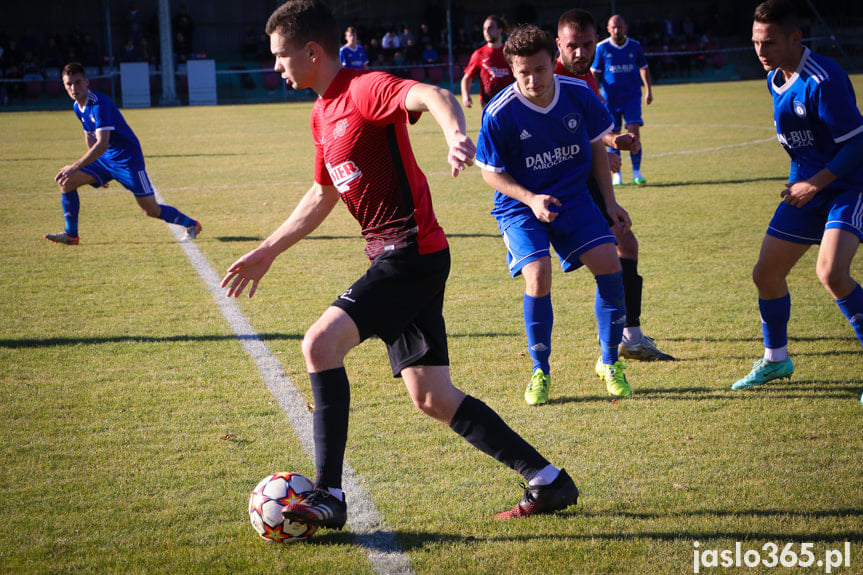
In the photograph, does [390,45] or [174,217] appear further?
[390,45]

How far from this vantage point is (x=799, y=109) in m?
4.19

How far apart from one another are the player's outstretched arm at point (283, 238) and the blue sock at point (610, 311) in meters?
1.83

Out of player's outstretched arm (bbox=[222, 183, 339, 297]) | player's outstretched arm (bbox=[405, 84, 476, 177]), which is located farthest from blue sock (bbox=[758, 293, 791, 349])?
player's outstretched arm (bbox=[405, 84, 476, 177])

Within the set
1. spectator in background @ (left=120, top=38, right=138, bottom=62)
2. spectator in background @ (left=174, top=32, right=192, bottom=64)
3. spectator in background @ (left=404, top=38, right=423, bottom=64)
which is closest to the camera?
spectator in background @ (left=120, top=38, right=138, bottom=62)

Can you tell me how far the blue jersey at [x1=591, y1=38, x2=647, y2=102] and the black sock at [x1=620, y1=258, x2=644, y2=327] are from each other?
6.80 metres

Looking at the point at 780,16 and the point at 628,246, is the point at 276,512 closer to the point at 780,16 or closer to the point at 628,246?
the point at 628,246

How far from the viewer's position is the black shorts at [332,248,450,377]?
3018mm

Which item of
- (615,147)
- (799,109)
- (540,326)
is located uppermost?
(799,109)

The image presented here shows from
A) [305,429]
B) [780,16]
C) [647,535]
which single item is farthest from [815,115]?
[305,429]

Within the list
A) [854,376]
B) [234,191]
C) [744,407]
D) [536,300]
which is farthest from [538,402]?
[234,191]

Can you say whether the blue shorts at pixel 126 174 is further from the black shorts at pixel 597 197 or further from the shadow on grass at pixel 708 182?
Result: the shadow on grass at pixel 708 182

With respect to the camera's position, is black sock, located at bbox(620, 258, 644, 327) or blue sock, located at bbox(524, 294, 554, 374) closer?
blue sock, located at bbox(524, 294, 554, 374)

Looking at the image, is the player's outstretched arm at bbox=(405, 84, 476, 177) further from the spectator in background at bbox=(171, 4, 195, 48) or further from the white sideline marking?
the spectator in background at bbox=(171, 4, 195, 48)

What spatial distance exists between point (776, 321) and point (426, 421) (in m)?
2.06
